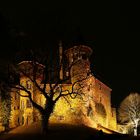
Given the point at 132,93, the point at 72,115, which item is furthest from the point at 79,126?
the point at 132,93

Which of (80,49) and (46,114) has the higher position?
(80,49)

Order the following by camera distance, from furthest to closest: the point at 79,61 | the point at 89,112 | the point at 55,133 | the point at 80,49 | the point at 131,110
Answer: the point at 131,110, the point at 80,49, the point at 89,112, the point at 79,61, the point at 55,133

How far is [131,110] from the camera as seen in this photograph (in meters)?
90.4

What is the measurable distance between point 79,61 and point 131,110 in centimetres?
1816

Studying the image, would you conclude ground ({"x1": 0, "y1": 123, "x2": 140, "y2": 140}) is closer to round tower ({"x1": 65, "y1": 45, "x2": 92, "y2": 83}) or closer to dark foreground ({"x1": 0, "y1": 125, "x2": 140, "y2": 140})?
dark foreground ({"x1": 0, "y1": 125, "x2": 140, "y2": 140})

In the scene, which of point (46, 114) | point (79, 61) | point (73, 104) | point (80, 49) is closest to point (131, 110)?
point (73, 104)

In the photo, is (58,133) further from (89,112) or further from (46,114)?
(89,112)

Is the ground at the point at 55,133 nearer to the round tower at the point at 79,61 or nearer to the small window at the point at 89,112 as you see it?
the small window at the point at 89,112

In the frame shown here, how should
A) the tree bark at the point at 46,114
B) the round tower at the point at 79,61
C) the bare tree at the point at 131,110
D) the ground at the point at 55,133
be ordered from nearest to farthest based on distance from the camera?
the tree bark at the point at 46,114, the ground at the point at 55,133, the round tower at the point at 79,61, the bare tree at the point at 131,110

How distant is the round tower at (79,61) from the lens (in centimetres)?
7950

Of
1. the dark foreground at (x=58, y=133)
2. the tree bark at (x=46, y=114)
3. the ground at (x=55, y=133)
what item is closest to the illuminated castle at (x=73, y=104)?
the ground at (x=55, y=133)

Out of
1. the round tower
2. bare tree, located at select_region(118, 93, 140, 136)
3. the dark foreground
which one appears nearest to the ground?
the dark foreground

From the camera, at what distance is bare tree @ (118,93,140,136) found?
88.4m

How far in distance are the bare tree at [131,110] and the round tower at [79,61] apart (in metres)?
15.3
